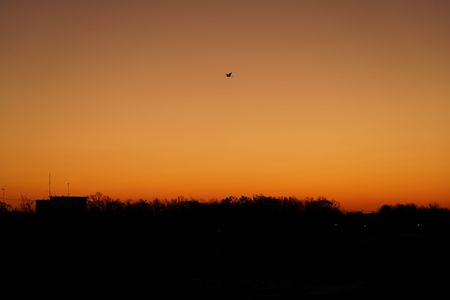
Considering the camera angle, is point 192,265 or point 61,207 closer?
point 192,265

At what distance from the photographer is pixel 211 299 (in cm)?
3781

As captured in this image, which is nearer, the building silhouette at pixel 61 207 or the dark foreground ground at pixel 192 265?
the dark foreground ground at pixel 192 265

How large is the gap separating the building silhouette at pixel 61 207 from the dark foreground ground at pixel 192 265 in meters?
0.79

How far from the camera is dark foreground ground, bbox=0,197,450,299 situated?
133 feet

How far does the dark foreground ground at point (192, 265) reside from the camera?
4056 centimetres

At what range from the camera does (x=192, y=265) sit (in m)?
57.2

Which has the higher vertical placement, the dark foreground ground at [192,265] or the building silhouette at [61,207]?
the building silhouette at [61,207]

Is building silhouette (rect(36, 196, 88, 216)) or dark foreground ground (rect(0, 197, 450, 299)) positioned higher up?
building silhouette (rect(36, 196, 88, 216))

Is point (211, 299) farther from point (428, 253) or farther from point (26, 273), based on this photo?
point (428, 253)

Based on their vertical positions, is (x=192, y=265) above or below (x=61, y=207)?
below

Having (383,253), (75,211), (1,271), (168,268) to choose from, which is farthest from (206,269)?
(383,253)

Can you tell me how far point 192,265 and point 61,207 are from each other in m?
13.9

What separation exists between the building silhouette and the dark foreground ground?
789 mm

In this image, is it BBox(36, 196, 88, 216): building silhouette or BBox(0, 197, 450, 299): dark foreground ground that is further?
BBox(36, 196, 88, 216): building silhouette
